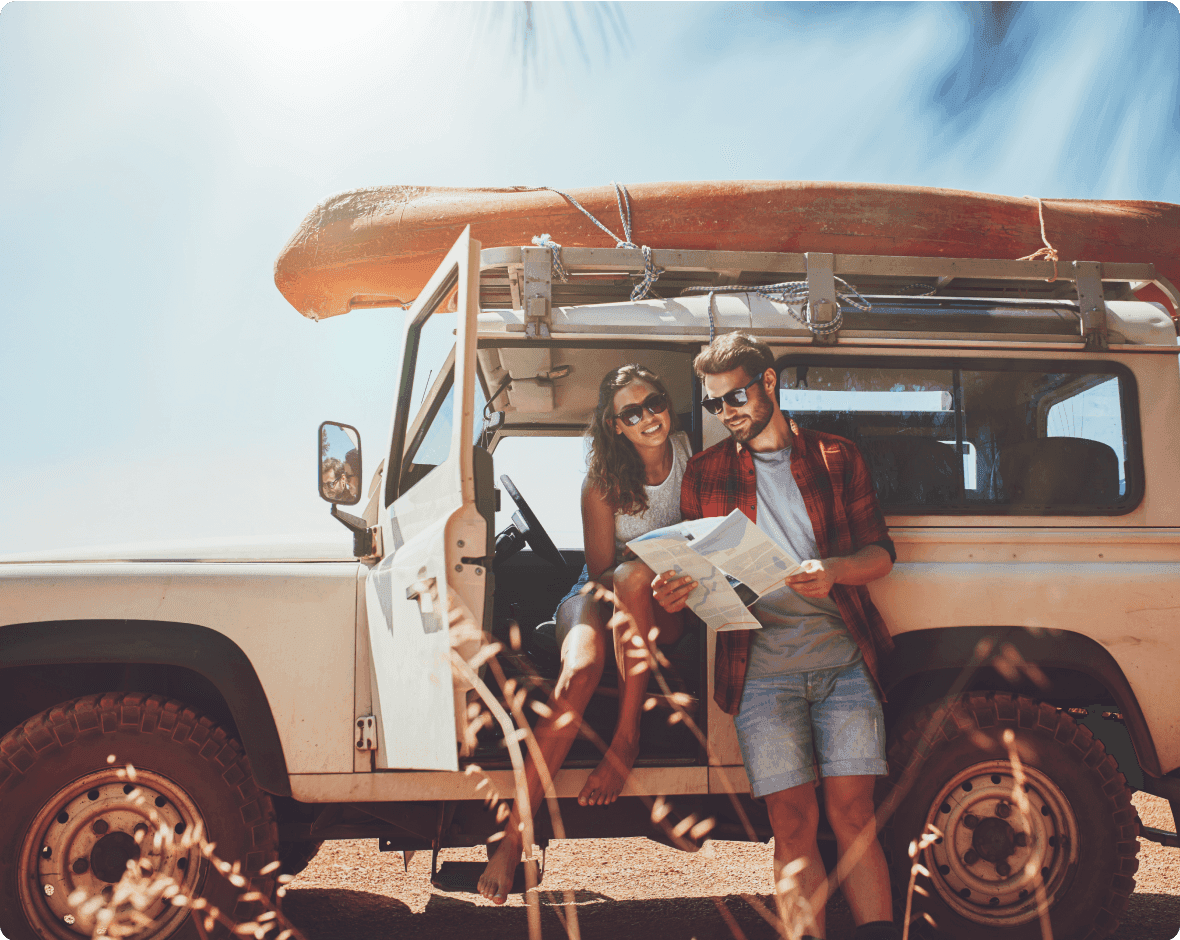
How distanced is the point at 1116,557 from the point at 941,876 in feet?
4.29

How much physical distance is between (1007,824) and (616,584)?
163 cm

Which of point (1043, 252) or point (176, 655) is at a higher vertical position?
point (1043, 252)

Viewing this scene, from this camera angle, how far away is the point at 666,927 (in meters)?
3.59

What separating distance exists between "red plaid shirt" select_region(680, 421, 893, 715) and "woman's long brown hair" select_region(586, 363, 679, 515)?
287mm

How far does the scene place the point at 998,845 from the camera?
2.95 m

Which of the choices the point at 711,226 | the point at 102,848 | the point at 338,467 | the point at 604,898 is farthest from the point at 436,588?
the point at 604,898

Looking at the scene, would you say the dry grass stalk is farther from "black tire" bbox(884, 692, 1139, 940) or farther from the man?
the man

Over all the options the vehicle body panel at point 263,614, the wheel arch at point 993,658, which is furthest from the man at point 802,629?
the vehicle body panel at point 263,614

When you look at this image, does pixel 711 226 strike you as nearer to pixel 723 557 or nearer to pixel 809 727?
pixel 723 557

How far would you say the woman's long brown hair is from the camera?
10.4 feet

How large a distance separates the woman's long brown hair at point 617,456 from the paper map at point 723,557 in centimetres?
57

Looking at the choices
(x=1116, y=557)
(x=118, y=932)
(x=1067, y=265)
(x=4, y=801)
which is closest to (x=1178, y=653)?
(x=1116, y=557)

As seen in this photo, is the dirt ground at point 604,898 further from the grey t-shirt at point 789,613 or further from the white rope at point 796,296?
the white rope at point 796,296

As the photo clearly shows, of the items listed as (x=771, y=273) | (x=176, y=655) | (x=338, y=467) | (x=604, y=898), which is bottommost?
(x=604, y=898)
